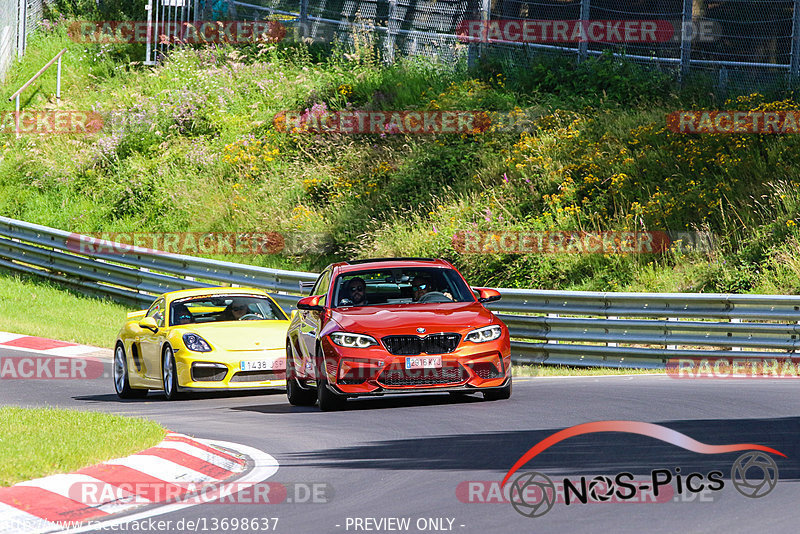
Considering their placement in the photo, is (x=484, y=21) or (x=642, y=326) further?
(x=484, y=21)

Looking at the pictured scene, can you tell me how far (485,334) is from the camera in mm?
12586

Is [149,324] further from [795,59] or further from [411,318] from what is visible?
[795,59]

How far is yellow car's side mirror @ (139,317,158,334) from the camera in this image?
15414mm

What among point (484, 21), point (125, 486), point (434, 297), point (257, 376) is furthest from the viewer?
point (484, 21)

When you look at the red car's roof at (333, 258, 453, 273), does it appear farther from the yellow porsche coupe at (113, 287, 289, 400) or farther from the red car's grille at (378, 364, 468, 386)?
the red car's grille at (378, 364, 468, 386)

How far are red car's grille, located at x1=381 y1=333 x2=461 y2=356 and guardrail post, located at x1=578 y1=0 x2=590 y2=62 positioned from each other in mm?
15355

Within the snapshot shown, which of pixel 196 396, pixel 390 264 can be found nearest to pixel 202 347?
pixel 196 396

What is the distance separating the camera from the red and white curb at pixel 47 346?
19859mm

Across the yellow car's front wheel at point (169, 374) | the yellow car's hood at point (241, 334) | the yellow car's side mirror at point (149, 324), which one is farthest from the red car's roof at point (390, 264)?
the yellow car's side mirror at point (149, 324)

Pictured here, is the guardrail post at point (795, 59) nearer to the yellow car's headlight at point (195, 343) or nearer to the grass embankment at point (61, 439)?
the yellow car's headlight at point (195, 343)

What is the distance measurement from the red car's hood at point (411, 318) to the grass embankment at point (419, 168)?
699 cm

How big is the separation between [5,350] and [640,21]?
572 inches

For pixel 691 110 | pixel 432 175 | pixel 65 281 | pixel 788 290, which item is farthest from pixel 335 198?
pixel 788 290

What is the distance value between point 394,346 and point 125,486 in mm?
4641
